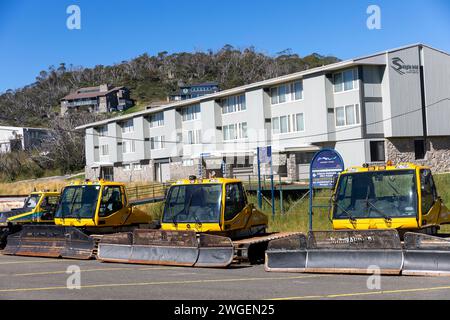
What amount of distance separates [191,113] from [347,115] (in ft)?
75.1

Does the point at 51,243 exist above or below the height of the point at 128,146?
below

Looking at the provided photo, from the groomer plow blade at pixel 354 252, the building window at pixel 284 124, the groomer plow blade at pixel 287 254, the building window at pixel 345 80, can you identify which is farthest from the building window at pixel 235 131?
the groomer plow blade at pixel 354 252

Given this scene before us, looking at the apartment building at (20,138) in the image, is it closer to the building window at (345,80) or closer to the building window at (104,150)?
the building window at (104,150)

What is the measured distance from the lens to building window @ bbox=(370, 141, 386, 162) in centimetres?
4994

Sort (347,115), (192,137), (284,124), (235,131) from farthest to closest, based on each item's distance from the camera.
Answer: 1. (192,137)
2. (235,131)
3. (284,124)
4. (347,115)

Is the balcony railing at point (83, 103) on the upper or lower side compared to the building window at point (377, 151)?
upper

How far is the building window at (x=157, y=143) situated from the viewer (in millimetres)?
71438

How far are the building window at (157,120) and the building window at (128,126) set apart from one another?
387cm

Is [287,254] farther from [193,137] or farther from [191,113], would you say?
[191,113]

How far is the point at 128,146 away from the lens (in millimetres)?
76750

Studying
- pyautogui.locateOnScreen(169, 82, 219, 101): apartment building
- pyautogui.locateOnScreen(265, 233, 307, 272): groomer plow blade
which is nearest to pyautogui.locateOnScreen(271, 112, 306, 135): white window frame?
pyautogui.locateOnScreen(265, 233, 307, 272): groomer plow blade

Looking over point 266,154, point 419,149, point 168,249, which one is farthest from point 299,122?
point 168,249

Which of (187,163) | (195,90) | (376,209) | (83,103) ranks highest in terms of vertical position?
(83,103)

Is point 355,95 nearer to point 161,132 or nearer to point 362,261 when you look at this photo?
point 161,132
